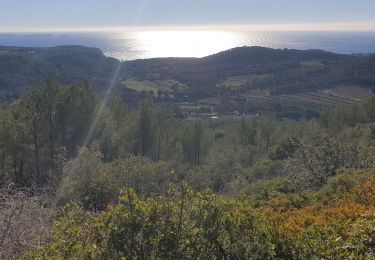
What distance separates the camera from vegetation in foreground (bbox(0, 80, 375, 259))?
6.45m

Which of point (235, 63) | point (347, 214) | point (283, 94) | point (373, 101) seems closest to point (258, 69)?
point (235, 63)

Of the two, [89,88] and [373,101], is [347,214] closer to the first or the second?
[89,88]

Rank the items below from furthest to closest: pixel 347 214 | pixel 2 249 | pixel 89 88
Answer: pixel 89 88 → pixel 347 214 → pixel 2 249

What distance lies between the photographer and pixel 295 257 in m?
7.24

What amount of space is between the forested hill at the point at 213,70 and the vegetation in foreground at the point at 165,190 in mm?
59384

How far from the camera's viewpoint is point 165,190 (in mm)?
17328

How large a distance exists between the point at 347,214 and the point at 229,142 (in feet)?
148

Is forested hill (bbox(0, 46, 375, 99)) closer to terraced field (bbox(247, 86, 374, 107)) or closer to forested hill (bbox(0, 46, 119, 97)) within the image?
forested hill (bbox(0, 46, 119, 97))

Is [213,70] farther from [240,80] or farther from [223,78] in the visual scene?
[240,80]

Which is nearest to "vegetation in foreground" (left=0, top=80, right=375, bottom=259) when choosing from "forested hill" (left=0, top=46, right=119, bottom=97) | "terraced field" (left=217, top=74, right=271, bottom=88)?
"forested hill" (left=0, top=46, right=119, bottom=97)

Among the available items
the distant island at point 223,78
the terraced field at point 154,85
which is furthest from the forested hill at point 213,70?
the terraced field at point 154,85

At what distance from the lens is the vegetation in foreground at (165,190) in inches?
254

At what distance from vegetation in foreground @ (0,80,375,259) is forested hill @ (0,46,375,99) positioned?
59384 mm

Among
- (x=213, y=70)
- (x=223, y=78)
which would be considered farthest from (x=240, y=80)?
(x=213, y=70)
